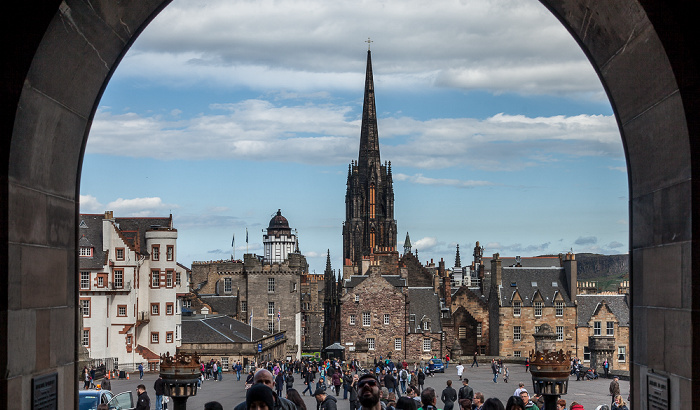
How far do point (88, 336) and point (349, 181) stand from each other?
75.2 m

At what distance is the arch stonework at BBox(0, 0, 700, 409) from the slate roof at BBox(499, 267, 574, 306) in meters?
72.0

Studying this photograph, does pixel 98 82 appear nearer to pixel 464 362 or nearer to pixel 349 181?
pixel 464 362

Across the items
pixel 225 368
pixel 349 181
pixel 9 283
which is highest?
pixel 349 181

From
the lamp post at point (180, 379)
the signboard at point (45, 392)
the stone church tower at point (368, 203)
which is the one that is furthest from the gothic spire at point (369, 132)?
the signboard at point (45, 392)

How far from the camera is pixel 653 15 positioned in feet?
24.3

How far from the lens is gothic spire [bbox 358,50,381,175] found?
129m

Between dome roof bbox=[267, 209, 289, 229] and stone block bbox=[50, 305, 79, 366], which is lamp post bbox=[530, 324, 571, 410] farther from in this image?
dome roof bbox=[267, 209, 289, 229]

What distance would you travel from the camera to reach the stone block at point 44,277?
7512 mm

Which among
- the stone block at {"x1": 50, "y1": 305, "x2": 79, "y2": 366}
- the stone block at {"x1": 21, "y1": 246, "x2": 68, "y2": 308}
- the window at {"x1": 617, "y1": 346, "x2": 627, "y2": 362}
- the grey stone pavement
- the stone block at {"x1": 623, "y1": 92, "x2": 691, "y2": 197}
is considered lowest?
the window at {"x1": 617, "y1": 346, "x2": 627, "y2": 362}

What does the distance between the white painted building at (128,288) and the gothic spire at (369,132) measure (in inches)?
2634

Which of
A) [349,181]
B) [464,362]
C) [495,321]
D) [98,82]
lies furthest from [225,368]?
[349,181]

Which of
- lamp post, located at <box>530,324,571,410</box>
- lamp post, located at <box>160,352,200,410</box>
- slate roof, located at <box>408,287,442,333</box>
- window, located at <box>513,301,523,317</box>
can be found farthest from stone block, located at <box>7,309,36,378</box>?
window, located at <box>513,301,523,317</box>

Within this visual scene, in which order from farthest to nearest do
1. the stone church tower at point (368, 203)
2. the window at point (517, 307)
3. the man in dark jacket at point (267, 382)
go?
the stone church tower at point (368, 203) < the window at point (517, 307) < the man in dark jacket at point (267, 382)

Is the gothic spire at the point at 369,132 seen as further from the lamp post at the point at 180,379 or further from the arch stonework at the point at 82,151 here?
the arch stonework at the point at 82,151
